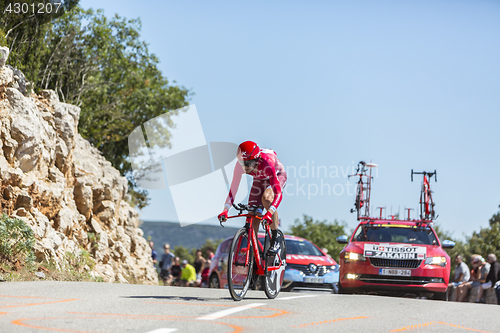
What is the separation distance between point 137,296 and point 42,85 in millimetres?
15371

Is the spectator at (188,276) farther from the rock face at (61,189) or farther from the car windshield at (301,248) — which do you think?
the car windshield at (301,248)

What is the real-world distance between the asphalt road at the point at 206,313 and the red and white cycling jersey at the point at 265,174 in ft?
4.31

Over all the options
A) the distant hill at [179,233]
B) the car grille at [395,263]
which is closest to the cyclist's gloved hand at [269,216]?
the car grille at [395,263]

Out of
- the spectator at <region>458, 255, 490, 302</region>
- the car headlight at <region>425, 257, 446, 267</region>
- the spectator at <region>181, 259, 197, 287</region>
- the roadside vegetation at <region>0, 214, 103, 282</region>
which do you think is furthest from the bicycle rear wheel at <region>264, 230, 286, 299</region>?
the spectator at <region>181, 259, 197, 287</region>

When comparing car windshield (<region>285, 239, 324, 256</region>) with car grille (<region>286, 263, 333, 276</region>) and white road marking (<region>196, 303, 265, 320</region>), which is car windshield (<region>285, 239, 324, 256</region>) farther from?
white road marking (<region>196, 303, 265, 320</region>)

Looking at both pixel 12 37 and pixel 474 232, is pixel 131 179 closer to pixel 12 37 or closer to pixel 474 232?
pixel 12 37

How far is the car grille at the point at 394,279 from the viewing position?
12297 mm

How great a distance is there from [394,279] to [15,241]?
7.20 m

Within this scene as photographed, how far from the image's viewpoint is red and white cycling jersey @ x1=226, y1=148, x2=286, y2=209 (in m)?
7.95

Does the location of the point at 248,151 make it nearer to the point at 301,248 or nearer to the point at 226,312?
the point at 226,312

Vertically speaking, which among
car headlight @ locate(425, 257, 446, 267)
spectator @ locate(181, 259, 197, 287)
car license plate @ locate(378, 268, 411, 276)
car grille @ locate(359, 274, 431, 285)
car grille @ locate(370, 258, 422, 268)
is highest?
car headlight @ locate(425, 257, 446, 267)

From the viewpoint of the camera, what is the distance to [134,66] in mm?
34938

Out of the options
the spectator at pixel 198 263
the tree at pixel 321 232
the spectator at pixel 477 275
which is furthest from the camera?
the tree at pixel 321 232

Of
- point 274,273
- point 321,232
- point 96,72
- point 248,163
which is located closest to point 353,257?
point 274,273
